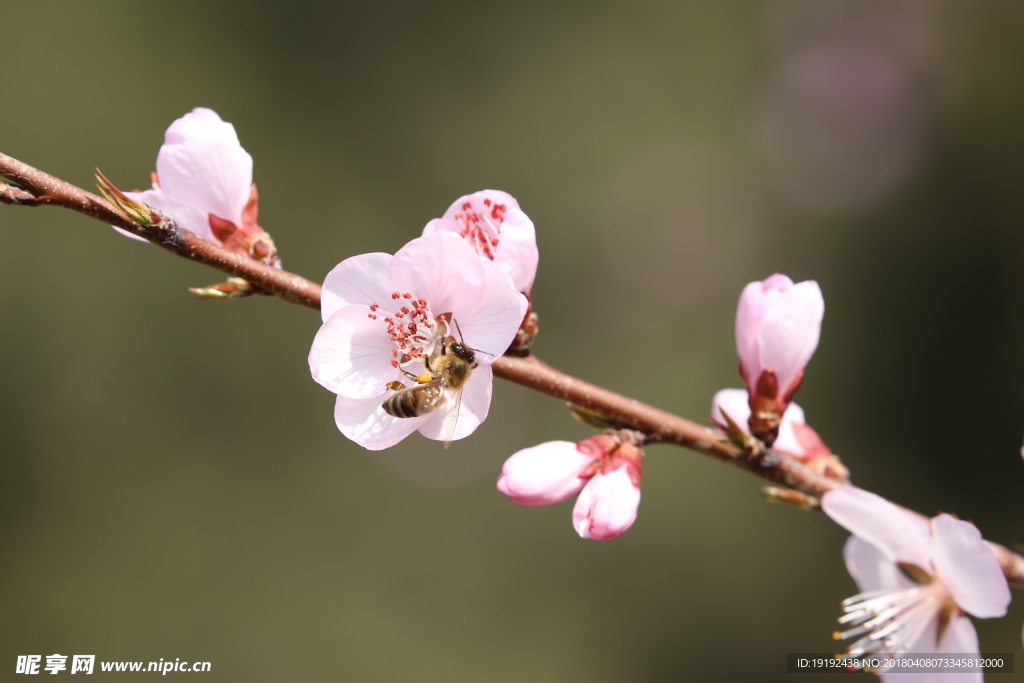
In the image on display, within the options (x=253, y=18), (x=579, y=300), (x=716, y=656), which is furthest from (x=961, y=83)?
(x=253, y=18)

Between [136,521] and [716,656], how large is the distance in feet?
6.34

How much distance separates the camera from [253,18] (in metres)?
2.47

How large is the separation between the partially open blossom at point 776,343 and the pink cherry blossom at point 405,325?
0.93 ft

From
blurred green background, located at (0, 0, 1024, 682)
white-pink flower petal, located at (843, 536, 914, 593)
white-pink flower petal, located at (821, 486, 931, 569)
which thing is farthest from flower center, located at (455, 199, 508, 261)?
blurred green background, located at (0, 0, 1024, 682)

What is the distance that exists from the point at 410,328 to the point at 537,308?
6.16ft

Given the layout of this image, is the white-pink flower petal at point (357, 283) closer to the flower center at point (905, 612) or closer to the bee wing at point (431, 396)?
the bee wing at point (431, 396)

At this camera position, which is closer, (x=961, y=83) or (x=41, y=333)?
(x=41, y=333)

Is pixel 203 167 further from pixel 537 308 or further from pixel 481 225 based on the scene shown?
pixel 537 308

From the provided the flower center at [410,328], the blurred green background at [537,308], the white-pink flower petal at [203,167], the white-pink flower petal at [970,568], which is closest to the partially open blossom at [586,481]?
the flower center at [410,328]

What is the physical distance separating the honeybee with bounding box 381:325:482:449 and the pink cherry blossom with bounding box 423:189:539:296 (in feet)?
0.27

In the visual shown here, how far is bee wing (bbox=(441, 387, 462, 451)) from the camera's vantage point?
59cm

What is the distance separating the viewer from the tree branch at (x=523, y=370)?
562 millimetres

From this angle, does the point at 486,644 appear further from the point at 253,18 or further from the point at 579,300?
the point at 253,18

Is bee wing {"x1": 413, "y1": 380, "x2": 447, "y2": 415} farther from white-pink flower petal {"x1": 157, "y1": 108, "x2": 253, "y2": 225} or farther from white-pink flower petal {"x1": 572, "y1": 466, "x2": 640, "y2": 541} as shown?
white-pink flower petal {"x1": 157, "y1": 108, "x2": 253, "y2": 225}
